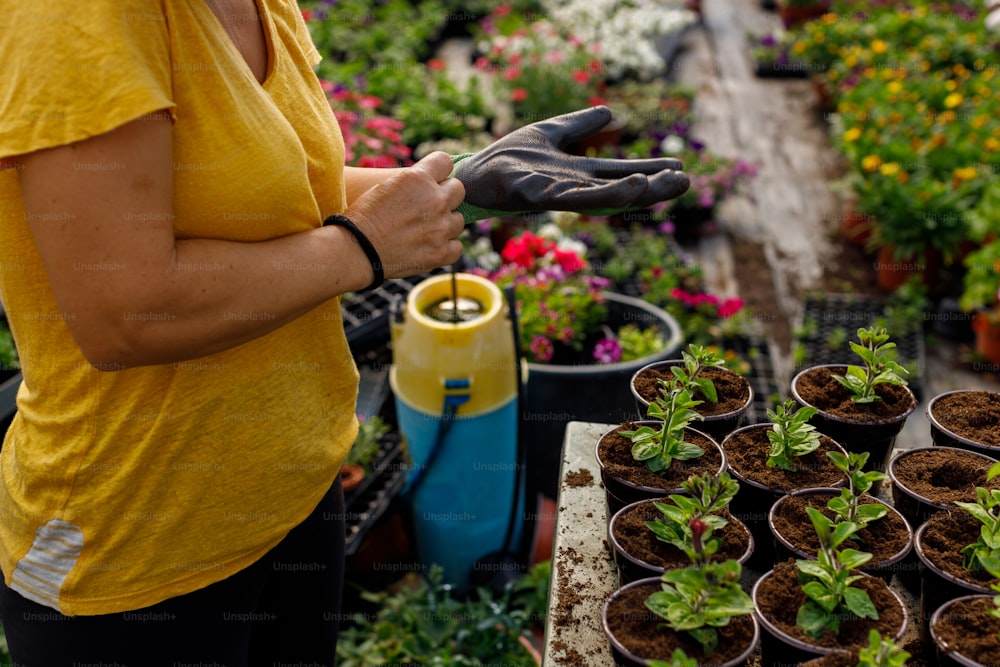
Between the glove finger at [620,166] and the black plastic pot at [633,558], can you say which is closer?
the black plastic pot at [633,558]

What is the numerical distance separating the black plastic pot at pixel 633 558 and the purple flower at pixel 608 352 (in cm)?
159

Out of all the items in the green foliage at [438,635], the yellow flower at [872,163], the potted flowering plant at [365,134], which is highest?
the potted flowering plant at [365,134]

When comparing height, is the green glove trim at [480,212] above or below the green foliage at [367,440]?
above

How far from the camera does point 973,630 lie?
1087 mm

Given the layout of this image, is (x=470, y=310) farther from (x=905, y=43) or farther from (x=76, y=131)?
(x=905, y=43)

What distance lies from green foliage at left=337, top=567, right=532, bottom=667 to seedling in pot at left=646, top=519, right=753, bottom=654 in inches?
45.0

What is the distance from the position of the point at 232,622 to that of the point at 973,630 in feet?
3.15

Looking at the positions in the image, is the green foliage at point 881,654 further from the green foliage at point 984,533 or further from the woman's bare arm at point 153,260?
the woman's bare arm at point 153,260

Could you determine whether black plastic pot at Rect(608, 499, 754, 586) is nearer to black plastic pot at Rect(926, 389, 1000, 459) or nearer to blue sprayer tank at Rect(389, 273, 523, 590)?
black plastic pot at Rect(926, 389, 1000, 459)

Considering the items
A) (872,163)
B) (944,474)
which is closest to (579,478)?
(944,474)

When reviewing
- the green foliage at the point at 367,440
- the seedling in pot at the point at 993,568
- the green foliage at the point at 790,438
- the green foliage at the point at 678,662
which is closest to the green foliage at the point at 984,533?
the seedling in pot at the point at 993,568

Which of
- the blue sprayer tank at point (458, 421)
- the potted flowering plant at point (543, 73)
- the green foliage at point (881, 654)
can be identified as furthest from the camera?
the potted flowering plant at point (543, 73)

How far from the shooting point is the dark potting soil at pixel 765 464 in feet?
4.48

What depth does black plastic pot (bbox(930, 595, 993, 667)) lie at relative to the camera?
104cm
